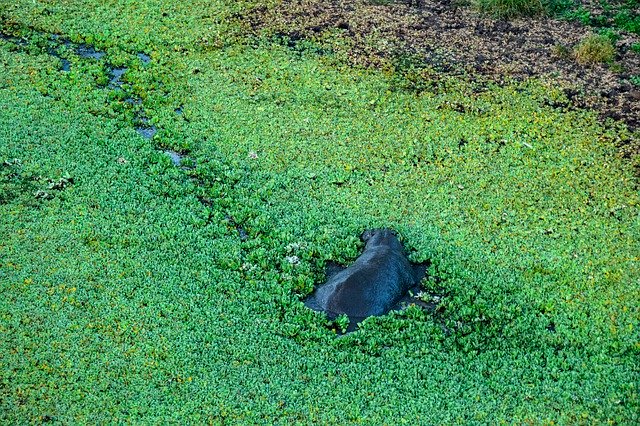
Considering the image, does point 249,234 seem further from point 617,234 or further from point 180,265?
point 617,234

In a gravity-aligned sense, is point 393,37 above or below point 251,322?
above

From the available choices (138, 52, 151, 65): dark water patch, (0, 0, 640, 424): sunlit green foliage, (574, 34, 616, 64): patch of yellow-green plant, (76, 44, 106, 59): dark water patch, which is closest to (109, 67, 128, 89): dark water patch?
(0, 0, 640, 424): sunlit green foliage

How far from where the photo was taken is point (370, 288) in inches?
237

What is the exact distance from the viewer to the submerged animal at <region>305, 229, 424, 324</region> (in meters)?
5.97

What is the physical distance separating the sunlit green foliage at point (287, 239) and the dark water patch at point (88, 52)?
0.38 feet

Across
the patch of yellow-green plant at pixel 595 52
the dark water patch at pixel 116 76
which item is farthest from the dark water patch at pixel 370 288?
the patch of yellow-green plant at pixel 595 52

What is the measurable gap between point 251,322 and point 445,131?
11.9ft

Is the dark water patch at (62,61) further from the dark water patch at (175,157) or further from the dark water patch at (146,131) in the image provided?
the dark water patch at (175,157)

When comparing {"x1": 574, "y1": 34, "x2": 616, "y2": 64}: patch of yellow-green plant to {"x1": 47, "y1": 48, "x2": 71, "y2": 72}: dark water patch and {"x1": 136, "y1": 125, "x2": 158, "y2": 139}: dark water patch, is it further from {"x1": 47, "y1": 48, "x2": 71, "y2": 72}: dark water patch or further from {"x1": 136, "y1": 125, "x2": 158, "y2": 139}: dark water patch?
{"x1": 47, "y1": 48, "x2": 71, "y2": 72}: dark water patch

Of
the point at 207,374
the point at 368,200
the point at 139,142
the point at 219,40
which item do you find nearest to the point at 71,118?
the point at 139,142

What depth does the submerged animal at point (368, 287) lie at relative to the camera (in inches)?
235

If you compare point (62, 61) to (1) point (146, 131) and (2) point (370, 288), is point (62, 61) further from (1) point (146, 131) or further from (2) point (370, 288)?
(2) point (370, 288)

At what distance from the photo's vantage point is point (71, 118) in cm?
817

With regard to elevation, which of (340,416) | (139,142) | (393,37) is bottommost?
(340,416)
